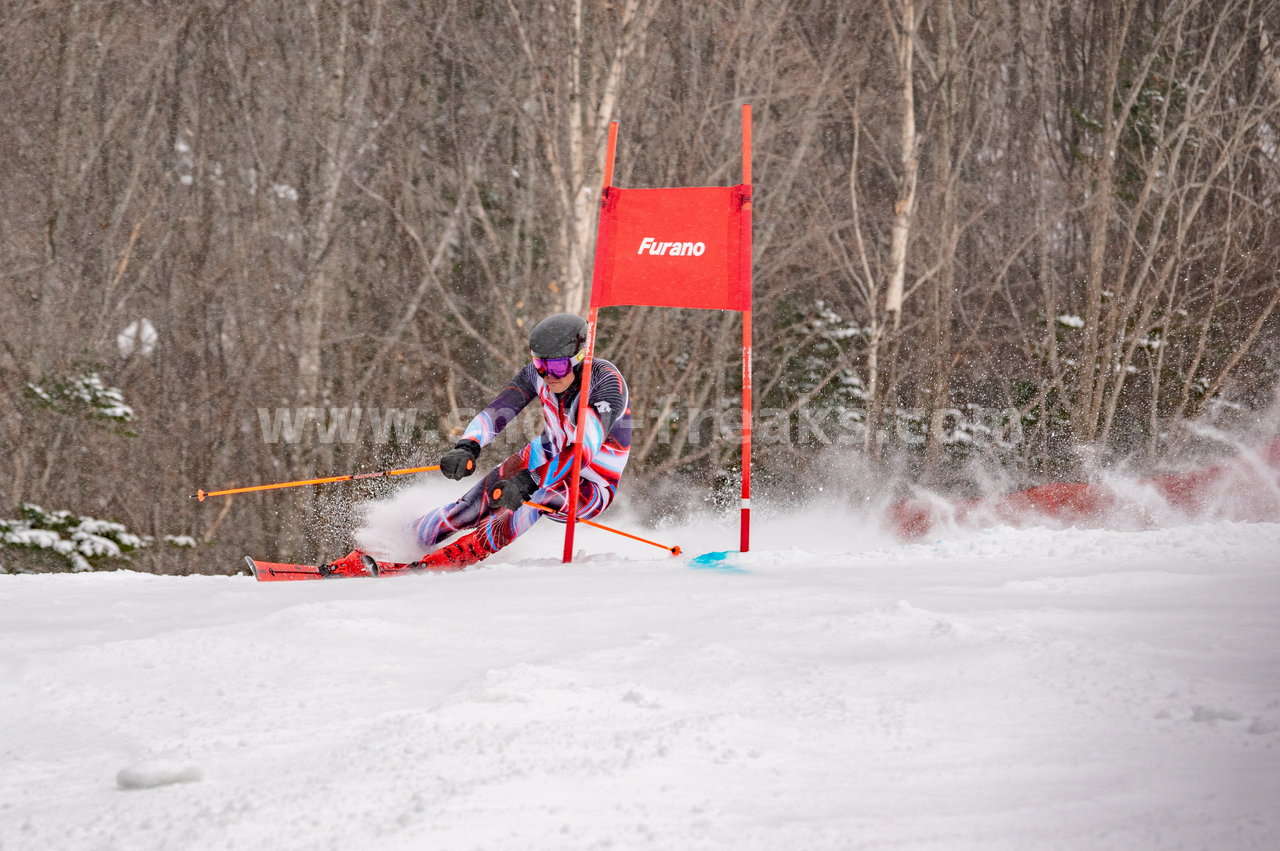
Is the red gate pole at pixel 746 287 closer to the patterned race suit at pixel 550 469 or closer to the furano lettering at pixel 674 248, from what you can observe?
the furano lettering at pixel 674 248

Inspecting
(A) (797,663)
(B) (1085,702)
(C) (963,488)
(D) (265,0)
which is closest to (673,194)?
(A) (797,663)

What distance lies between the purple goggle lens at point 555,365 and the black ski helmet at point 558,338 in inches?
1.3

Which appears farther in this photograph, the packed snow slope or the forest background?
the forest background

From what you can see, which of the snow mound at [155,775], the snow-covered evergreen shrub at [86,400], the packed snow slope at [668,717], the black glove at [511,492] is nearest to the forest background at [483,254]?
the snow-covered evergreen shrub at [86,400]

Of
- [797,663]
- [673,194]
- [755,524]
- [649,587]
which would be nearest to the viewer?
[797,663]

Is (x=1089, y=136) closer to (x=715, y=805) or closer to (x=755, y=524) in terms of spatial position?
(x=755, y=524)

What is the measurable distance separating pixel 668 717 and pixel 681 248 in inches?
132

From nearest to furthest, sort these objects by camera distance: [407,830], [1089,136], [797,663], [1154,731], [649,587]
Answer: [407,830], [1154,731], [797,663], [649,587], [1089,136]

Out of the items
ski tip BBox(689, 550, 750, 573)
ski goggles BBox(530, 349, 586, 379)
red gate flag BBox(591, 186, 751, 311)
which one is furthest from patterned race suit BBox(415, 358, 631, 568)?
ski tip BBox(689, 550, 750, 573)

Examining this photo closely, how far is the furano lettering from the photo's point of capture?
17.0 ft

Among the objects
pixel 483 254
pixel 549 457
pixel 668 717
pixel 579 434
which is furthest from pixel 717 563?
pixel 483 254

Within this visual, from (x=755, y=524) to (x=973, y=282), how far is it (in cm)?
913

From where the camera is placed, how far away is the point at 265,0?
12211mm

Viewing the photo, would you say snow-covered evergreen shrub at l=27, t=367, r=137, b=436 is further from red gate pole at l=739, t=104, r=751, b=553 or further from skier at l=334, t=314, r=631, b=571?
red gate pole at l=739, t=104, r=751, b=553
